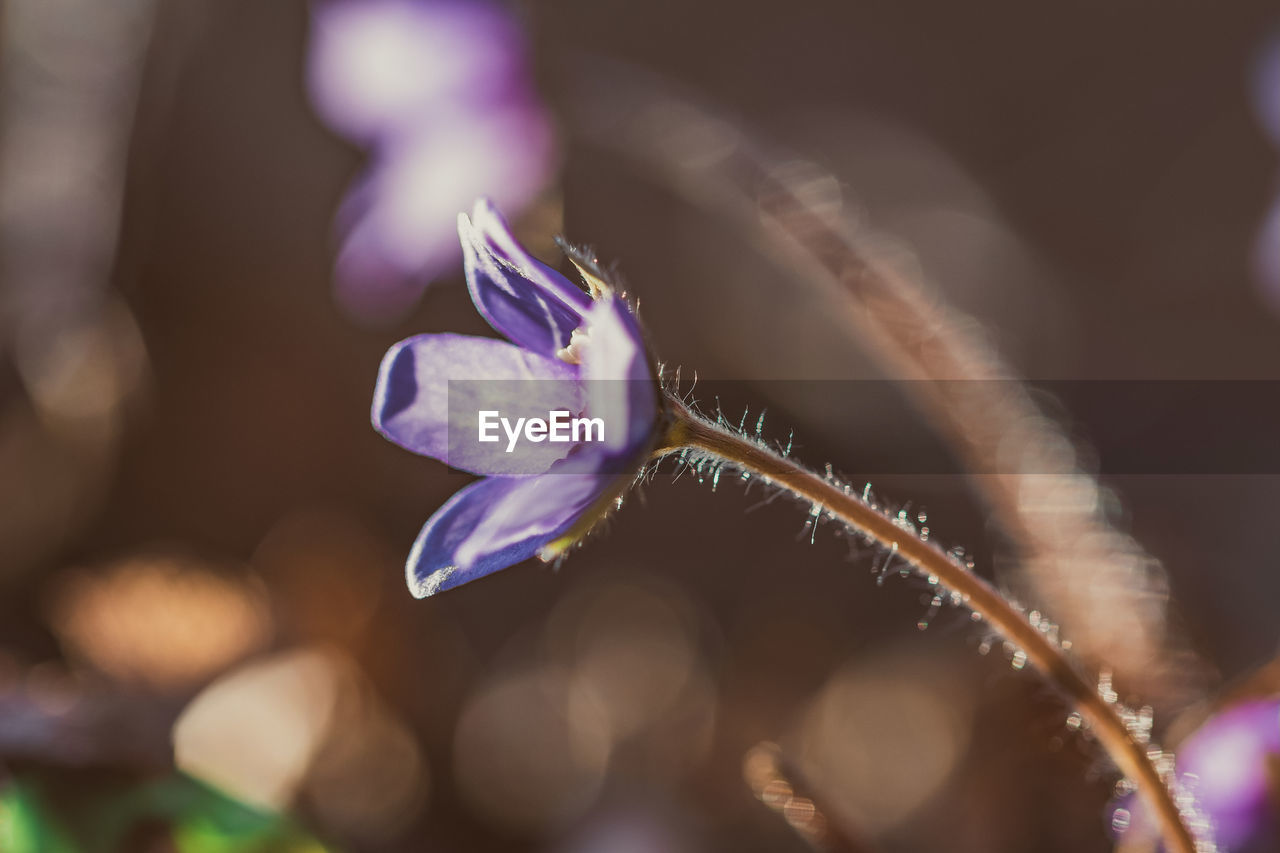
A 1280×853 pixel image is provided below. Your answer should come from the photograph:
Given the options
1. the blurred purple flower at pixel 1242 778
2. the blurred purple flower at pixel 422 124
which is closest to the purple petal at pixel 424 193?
the blurred purple flower at pixel 422 124

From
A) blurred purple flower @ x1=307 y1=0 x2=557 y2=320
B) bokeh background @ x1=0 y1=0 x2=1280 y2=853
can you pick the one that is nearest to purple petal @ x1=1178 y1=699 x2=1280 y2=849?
bokeh background @ x1=0 y1=0 x2=1280 y2=853

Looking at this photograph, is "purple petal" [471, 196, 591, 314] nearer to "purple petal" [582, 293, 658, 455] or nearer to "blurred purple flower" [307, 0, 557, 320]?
"purple petal" [582, 293, 658, 455]

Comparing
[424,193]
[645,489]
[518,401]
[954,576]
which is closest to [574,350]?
[518,401]

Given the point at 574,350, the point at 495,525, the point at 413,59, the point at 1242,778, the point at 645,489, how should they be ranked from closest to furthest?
the point at 495,525
the point at 574,350
the point at 1242,778
the point at 413,59
the point at 645,489

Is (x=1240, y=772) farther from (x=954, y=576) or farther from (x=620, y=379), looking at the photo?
(x=620, y=379)

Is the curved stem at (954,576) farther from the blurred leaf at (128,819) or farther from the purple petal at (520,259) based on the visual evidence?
the blurred leaf at (128,819)

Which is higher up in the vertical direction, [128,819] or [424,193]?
[424,193]
